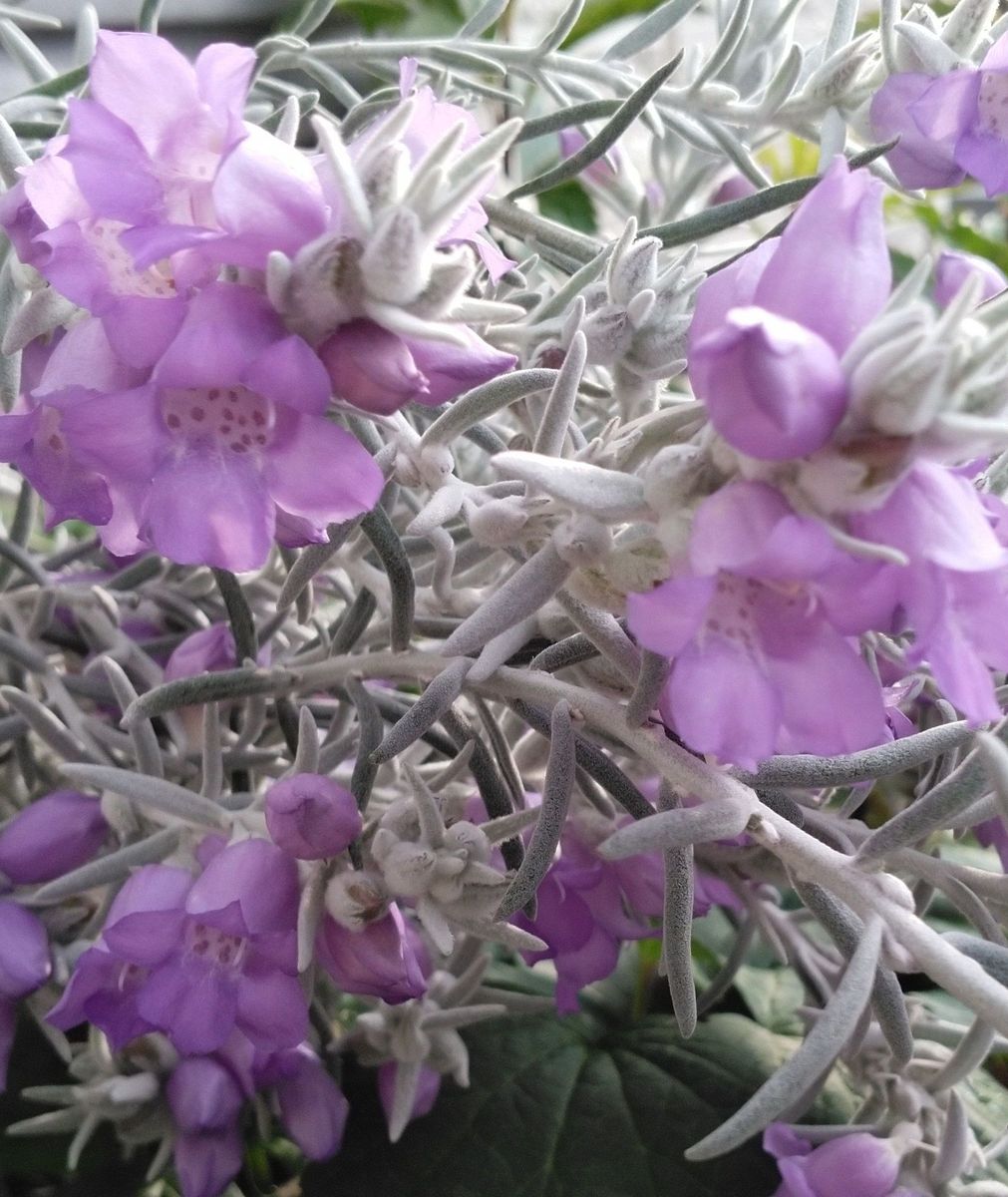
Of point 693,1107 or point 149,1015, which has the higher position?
point 149,1015

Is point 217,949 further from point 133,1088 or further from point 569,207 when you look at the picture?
point 569,207

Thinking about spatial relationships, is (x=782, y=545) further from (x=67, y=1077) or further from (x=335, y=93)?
(x=67, y=1077)

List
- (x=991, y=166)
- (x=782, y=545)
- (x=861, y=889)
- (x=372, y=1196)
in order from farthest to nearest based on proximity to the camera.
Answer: (x=372, y=1196) < (x=991, y=166) < (x=861, y=889) < (x=782, y=545)

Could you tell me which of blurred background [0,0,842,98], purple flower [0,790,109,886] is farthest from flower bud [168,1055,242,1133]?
blurred background [0,0,842,98]

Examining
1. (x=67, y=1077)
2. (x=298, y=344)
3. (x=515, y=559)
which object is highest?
(x=298, y=344)

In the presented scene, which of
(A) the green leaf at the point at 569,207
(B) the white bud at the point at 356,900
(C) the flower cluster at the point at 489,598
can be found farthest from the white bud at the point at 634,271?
(A) the green leaf at the point at 569,207

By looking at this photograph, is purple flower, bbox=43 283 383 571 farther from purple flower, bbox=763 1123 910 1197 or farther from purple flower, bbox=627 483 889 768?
purple flower, bbox=763 1123 910 1197

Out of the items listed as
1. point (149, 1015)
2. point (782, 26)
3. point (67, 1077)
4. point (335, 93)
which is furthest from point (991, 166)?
point (67, 1077)

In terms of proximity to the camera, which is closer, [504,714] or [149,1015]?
[149,1015]
